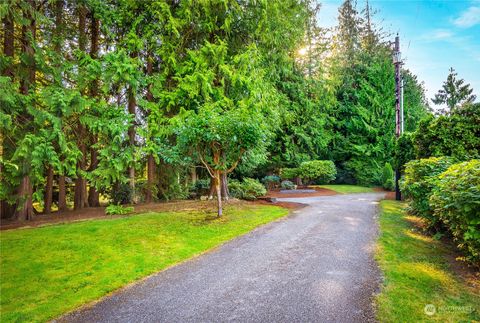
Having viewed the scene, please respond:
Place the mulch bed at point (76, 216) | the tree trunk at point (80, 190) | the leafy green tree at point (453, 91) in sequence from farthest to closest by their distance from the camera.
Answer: the leafy green tree at point (453, 91), the tree trunk at point (80, 190), the mulch bed at point (76, 216)

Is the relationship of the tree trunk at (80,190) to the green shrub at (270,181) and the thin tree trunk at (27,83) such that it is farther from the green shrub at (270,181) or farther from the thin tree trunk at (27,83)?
the green shrub at (270,181)

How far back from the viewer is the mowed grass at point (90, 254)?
3.53 meters

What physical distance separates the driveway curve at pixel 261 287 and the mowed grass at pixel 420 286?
8.0 inches

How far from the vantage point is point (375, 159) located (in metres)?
22.2

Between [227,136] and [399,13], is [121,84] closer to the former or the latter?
[227,136]

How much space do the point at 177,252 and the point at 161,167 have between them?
8.47 m

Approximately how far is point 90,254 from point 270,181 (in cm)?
1582

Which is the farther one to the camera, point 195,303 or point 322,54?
point 322,54

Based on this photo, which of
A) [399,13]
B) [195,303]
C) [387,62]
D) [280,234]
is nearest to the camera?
[195,303]

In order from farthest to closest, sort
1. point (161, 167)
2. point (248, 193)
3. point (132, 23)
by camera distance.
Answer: point (248, 193) < point (161, 167) < point (132, 23)

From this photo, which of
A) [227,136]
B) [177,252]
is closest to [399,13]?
[227,136]

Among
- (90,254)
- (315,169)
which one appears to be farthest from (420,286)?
(315,169)

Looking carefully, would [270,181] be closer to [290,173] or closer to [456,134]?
[290,173]

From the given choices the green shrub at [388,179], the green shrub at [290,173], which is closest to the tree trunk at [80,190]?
the green shrub at [290,173]
